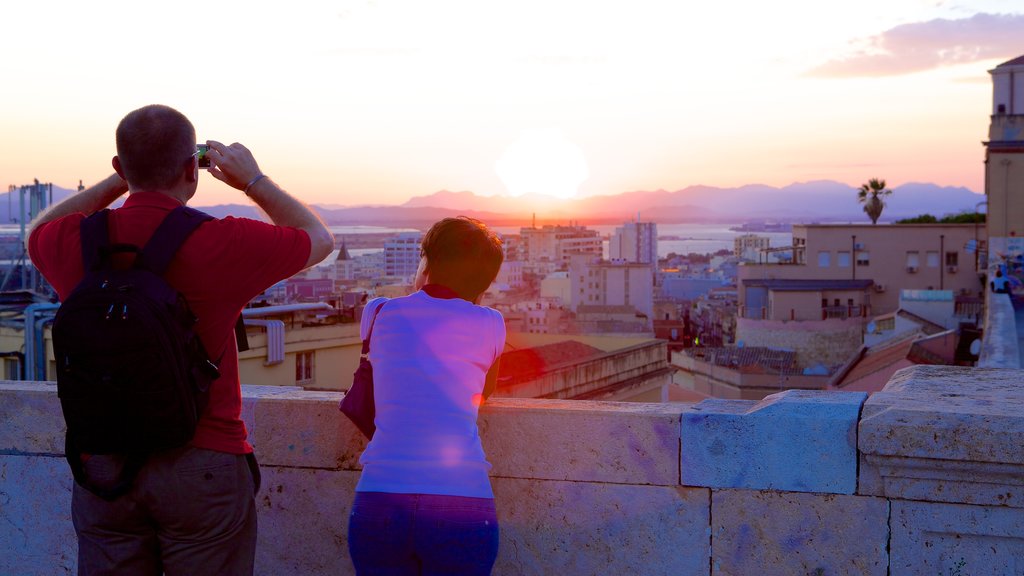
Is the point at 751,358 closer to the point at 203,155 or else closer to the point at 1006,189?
the point at 1006,189

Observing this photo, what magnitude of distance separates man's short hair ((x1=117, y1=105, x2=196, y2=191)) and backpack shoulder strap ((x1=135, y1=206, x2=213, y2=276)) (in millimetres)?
105

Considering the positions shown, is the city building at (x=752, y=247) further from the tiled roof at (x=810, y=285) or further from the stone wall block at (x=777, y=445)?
the stone wall block at (x=777, y=445)

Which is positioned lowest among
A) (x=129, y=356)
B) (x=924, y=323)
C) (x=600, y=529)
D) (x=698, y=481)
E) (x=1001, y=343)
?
(x=924, y=323)

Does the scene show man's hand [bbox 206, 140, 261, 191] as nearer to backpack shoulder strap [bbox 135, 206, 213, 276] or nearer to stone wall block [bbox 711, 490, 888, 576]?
backpack shoulder strap [bbox 135, 206, 213, 276]

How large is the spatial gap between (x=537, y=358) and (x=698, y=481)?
15852 millimetres

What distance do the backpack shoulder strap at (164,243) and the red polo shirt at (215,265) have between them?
2cm

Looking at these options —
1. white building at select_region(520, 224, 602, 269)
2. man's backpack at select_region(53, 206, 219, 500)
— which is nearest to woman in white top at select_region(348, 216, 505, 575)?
man's backpack at select_region(53, 206, 219, 500)

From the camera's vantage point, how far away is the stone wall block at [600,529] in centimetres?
290

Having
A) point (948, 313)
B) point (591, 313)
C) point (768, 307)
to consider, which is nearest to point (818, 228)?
point (768, 307)

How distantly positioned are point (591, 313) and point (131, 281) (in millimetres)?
56055

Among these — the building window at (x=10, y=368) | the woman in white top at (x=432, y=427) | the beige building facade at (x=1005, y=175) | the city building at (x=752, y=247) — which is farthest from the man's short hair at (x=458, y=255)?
the city building at (x=752, y=247)

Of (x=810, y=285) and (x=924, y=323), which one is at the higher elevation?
(x=810, y=285)

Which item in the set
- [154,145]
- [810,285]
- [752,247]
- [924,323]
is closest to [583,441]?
[154,145]

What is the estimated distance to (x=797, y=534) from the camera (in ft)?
9.16
